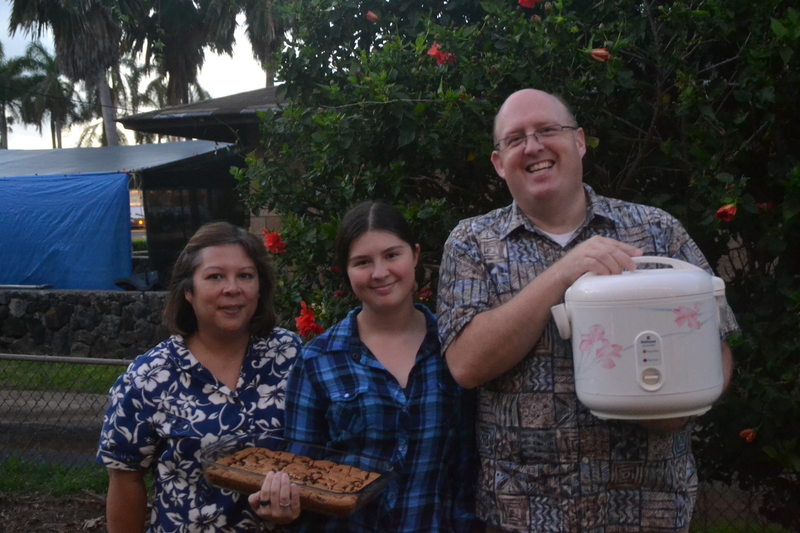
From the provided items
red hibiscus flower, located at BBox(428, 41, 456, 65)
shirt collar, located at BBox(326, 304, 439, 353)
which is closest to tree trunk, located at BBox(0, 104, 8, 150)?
red hibiscus flower, located at BBox(428, 41, 456, 65)

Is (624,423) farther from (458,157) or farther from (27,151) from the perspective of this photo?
(27,151)

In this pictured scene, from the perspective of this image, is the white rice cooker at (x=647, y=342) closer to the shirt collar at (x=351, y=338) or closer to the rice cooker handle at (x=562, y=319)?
the rice cooker handle at (x=562, y=319)

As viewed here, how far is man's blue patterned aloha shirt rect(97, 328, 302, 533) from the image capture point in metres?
2.12

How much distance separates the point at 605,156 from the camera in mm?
3131

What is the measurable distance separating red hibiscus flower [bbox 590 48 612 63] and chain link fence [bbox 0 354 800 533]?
104 inches

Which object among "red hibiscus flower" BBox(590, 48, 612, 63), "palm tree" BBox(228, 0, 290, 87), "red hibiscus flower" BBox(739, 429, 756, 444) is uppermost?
"palm tree" BBox(228, 0, 290, 87)

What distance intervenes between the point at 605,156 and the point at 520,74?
0.52 metres

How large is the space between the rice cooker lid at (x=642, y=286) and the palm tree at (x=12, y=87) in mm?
55338

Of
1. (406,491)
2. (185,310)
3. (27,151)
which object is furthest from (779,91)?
(27,151)

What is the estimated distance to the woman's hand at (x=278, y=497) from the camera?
1.76 m

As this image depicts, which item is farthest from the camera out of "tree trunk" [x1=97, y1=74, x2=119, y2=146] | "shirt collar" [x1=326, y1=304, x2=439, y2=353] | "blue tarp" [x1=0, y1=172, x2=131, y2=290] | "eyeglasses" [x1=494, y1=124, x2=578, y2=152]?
"tree trunk" [x1=97, y1=74, x2=119, y2=146]

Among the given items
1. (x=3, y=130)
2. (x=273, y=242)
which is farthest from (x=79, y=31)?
(x=3, y=130)

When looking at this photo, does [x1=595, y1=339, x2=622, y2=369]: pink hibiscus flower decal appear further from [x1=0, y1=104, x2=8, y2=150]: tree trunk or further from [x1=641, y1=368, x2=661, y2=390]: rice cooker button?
[x1=0, y1=104, x2=8, y2=150]: tree trunk

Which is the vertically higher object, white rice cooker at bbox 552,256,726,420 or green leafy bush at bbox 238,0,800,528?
green leafy bush at bbox 238,0,800,528
